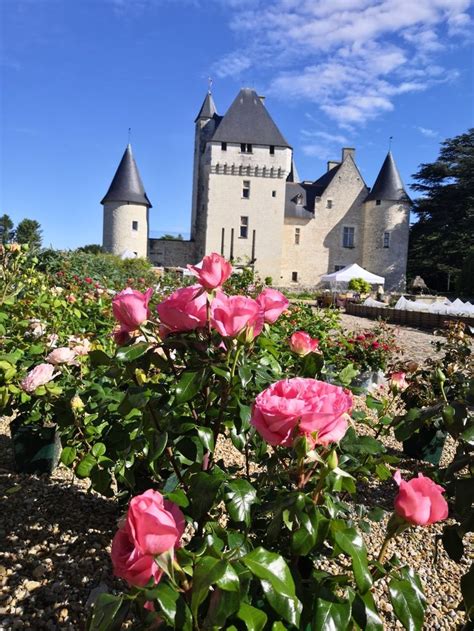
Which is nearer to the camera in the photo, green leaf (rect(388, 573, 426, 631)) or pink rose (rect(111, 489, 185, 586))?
pink rose (rect(111, 489, 185, 586))

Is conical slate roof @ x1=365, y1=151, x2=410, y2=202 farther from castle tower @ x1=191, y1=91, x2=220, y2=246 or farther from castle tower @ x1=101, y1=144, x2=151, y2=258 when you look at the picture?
castle tower @ x1=101, y1=144, x2=151, y2=258

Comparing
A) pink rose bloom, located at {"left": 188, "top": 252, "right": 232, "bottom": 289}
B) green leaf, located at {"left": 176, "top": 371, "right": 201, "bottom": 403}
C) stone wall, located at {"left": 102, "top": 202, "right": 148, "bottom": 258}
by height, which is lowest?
green leaf, located at {"left": 176, "top": 371, "right": 201, "bottom": 403}

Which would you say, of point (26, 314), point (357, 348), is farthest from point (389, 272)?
point (26, 314)

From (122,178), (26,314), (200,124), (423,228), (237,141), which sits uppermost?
(200,124)

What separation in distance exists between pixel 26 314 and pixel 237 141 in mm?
31039

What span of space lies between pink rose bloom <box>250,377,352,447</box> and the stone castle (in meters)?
30.7

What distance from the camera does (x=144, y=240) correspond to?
110 ft

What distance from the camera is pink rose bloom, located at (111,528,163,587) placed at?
74cm

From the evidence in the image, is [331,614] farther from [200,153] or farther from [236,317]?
[200,153]

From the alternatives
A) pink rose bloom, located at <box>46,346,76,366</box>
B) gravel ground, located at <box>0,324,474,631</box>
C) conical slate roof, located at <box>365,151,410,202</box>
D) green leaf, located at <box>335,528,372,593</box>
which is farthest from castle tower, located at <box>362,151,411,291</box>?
green leaf, located at <box>335,528,372,593</box>

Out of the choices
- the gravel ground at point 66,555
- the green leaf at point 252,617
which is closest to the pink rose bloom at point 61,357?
the gravel ground at point 66,555

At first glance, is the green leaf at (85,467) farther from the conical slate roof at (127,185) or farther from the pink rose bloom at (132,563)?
the conical slate roof at (127,185)

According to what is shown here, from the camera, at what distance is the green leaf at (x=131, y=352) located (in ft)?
3.47

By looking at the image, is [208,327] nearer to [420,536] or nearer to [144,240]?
[420,536]
